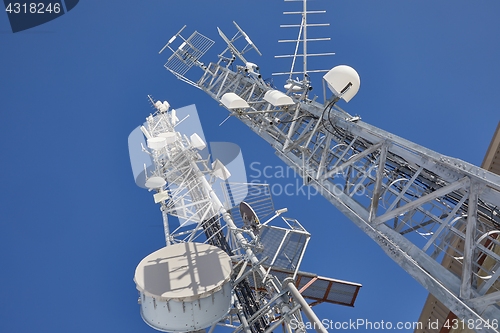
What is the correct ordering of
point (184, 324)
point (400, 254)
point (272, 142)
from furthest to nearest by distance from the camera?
point (272, 142), point (184, 324), point (400, 254)

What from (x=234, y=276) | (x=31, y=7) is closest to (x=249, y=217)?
(x=234, y=276)

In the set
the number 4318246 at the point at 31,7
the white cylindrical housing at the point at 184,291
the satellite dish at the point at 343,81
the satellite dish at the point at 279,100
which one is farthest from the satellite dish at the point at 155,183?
the number 4318246 at the point at 31,7

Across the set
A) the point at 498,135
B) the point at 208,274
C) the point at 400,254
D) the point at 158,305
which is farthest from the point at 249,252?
the point at 498,135

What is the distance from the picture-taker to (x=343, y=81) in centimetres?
766

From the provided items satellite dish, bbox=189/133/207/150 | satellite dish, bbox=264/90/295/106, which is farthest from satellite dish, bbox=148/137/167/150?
satellite dish, bbox=264/90/295/106

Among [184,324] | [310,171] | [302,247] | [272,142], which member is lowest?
[184,324]

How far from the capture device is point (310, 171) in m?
9.43

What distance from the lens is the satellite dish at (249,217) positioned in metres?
10.2

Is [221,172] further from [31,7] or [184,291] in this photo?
[31,7]

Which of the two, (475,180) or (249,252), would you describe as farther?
(249,252)

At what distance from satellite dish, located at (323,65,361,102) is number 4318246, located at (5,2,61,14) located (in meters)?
18.0

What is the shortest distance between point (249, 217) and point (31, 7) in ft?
56.9

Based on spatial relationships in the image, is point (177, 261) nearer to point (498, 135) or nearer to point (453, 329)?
point (453, 329)

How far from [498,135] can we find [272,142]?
33.3 feet
